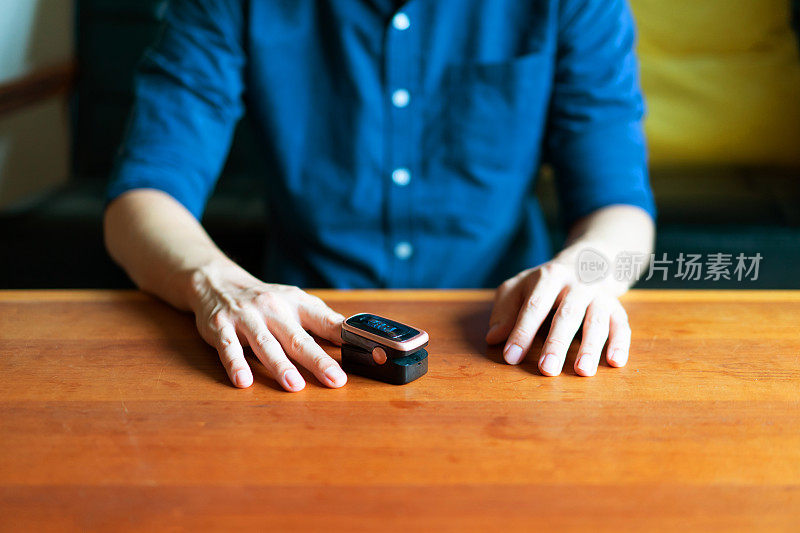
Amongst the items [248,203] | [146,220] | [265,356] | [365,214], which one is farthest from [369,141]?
[248,203]

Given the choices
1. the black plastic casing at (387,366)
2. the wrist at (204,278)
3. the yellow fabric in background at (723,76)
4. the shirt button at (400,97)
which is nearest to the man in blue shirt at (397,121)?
the shirt button at (400,97)

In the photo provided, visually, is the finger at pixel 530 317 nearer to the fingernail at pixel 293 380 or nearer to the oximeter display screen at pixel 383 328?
the oximeter display screen at pixel 383 328

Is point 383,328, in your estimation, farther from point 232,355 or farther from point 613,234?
point 613,234

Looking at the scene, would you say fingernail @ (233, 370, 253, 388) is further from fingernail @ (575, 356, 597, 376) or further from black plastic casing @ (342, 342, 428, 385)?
fingernail @ (575, 356, 597, 376)

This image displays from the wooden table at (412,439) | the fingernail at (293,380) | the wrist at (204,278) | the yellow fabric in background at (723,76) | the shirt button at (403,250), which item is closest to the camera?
the wooden table at (412,439)

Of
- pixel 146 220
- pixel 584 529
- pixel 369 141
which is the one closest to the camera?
pixel 584 529

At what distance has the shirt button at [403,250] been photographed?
108cm

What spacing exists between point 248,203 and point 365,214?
2.68 ft

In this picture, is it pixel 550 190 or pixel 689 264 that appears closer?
pixel 689 264

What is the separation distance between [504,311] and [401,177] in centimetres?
36

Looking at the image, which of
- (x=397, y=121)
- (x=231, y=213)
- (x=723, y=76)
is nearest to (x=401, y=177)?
(x=397, y=121)

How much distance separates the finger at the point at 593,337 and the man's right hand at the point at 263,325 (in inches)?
9.0

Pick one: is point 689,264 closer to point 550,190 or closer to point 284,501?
point 550,190

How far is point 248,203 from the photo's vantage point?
1.80m
